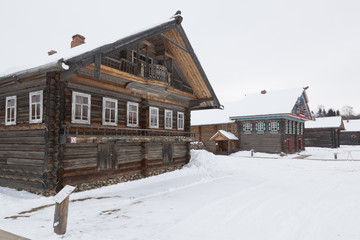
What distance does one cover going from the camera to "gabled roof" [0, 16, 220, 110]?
956 cm

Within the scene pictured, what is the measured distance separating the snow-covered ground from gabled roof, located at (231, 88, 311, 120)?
62.2 feet

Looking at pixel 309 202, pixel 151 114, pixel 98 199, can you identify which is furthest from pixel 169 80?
pixel 309 202

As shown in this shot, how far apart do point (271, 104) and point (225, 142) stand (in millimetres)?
8005

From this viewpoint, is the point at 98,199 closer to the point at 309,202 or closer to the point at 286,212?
the point at 286,212


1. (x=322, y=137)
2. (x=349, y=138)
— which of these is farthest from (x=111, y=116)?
(x=349, y=138)

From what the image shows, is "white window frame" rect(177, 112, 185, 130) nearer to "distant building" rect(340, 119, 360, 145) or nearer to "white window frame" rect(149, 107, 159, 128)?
"white window frame" rect(149, 107, 159, 128)

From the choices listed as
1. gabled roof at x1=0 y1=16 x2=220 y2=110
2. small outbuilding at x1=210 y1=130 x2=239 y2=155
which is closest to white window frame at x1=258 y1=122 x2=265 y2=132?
small outbuilding at x1=210 y1=130 x2=239 y2=155

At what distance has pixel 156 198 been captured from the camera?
391 inches

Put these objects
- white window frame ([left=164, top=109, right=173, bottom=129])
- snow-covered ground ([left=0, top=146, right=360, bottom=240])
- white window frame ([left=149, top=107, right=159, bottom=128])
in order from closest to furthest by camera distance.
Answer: snow-covered ground ([left=0, top=146, right=360, bottom=240]), white window frame ([left=149, top=107, right=159, bottom=128]), white window frame ([left=164, top=109, right=173, bottom=129])

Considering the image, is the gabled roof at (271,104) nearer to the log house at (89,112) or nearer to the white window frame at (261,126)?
the white window frame at (261,126)

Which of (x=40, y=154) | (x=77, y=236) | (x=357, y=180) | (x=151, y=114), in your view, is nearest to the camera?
(x=77, y=236)

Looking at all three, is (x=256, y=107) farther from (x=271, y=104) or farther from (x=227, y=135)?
A: (x=227, y=135)

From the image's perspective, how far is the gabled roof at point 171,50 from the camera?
31.4 ft

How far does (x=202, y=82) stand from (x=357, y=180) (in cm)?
1076
